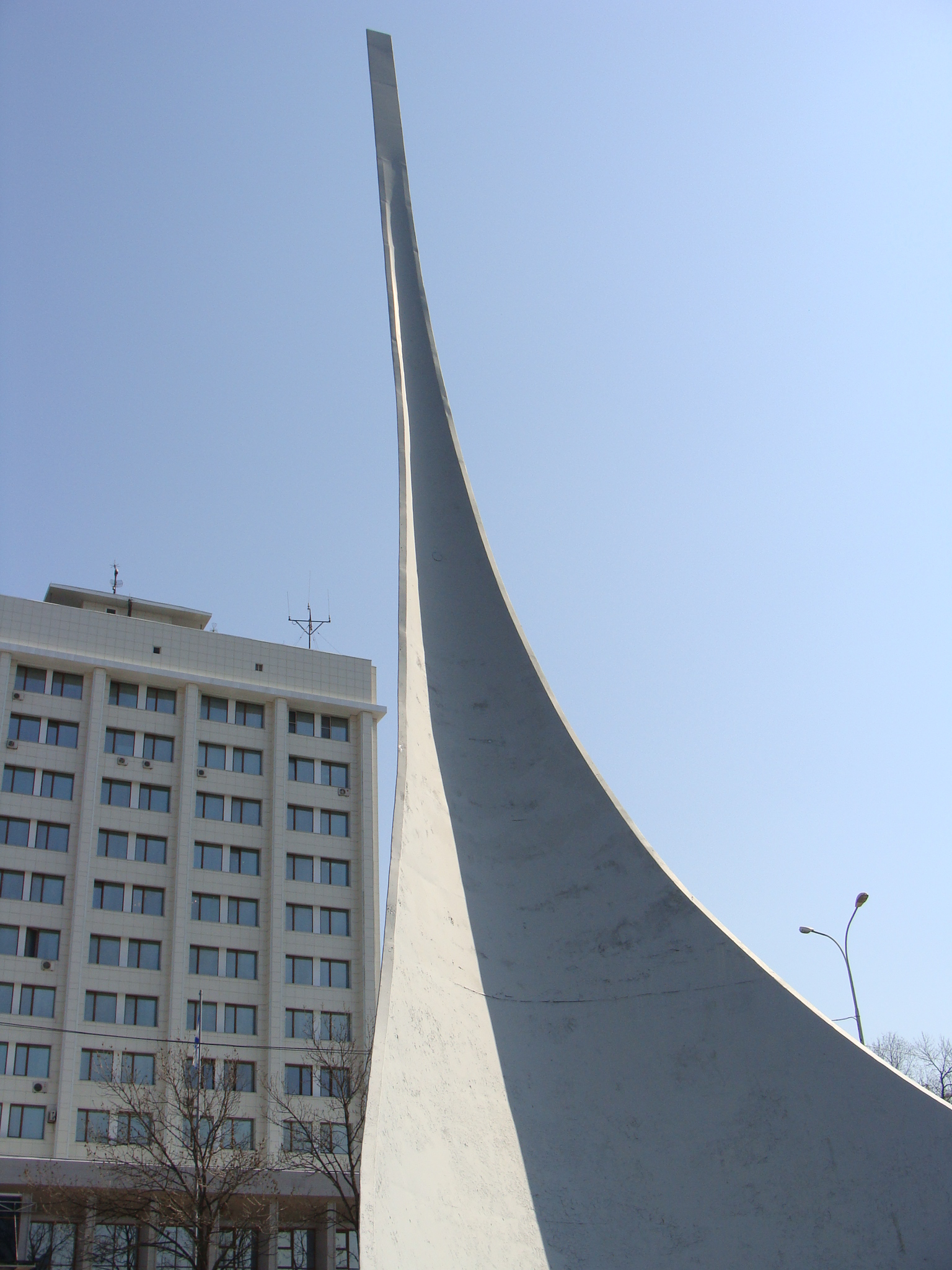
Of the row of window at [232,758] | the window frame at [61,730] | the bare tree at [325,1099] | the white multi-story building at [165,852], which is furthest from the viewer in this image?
the row of window at [232,758]

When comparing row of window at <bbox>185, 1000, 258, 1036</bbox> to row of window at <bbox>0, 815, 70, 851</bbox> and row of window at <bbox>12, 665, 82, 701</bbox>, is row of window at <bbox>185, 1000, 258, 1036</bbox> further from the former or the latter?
row of window at <bbox>12, 665, 82, 701</bbox>

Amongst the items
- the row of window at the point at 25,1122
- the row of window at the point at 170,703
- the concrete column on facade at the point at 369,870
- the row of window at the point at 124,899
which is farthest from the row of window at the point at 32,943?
the concrete column on facade at the point at 369,870

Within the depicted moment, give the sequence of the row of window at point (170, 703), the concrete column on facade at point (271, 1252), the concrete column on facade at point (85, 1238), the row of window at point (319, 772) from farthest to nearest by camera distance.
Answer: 1. the row of window at point (319, 772)
2. the row of window at point (170, 703)
3. the concrete column on facade at point (271, 1252)
4. the concrete column on facade at point (85, 1238)

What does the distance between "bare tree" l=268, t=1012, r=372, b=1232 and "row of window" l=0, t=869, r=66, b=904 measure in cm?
851

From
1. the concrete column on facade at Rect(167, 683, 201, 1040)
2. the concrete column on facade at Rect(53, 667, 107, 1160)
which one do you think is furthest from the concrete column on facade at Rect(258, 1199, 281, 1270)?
the concrete column on facade at Rect(167, 683, 201, 1040)

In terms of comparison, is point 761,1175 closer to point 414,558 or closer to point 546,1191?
point 546,1191

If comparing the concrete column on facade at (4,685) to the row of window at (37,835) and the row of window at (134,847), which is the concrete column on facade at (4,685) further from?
the row of window at (134,847)

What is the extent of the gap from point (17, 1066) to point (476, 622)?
1042 inches

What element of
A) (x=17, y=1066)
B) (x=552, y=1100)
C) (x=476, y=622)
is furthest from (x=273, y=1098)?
(x=552, y=1100)

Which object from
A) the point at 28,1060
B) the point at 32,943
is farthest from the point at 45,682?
the point at 28,1060

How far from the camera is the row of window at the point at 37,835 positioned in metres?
35.7

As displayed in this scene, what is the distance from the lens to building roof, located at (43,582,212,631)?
1697 inches

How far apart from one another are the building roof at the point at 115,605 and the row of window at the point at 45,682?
14.2ft

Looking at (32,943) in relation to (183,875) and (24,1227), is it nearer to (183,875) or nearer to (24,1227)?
(183,875)
